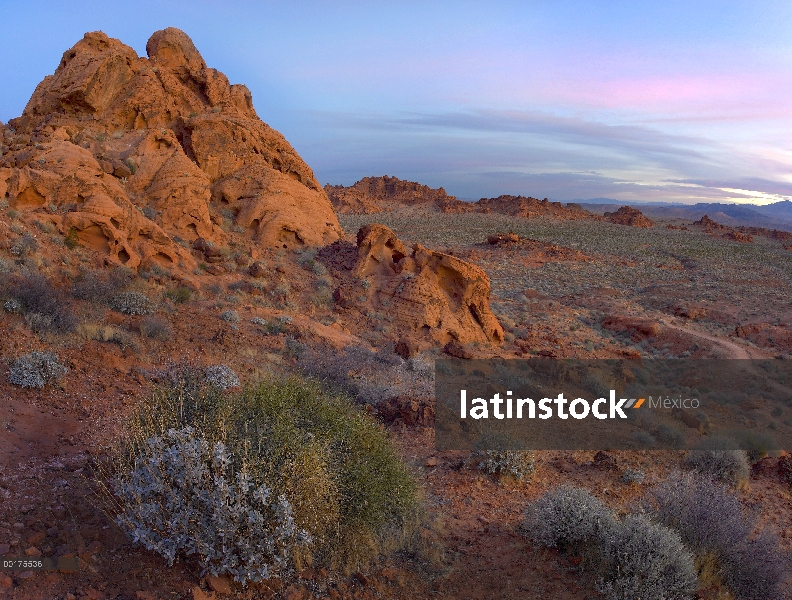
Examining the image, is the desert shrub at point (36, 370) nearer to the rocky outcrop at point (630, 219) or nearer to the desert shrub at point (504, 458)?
the desert shrub at point (504, 458)

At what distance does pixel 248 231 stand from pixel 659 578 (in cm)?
1405

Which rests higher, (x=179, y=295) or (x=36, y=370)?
(x=179, y=295)

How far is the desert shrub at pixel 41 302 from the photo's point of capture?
8.27 metres

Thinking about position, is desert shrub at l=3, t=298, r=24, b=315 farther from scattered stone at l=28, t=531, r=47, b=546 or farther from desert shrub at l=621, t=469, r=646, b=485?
desert shrub at l=621, t=469, r=646, b=485

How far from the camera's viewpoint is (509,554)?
17.7 ft

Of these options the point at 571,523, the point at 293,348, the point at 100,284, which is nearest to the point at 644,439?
the point at 571,523

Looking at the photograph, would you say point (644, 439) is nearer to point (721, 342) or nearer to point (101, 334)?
point (101, 334)

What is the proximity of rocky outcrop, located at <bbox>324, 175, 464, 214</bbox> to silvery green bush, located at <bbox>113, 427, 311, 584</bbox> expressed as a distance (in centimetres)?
6436

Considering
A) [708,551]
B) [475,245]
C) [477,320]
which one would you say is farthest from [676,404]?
[475,245]

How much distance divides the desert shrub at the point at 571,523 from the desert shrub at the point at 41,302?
23.8ft

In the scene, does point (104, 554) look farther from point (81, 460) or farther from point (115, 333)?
point (115, 333)

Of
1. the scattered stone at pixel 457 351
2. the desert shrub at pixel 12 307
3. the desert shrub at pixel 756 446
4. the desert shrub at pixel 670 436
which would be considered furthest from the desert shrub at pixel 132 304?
the desert shrub at pixel 756 446

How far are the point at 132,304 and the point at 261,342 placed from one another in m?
2.43

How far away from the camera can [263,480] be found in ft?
13.4
